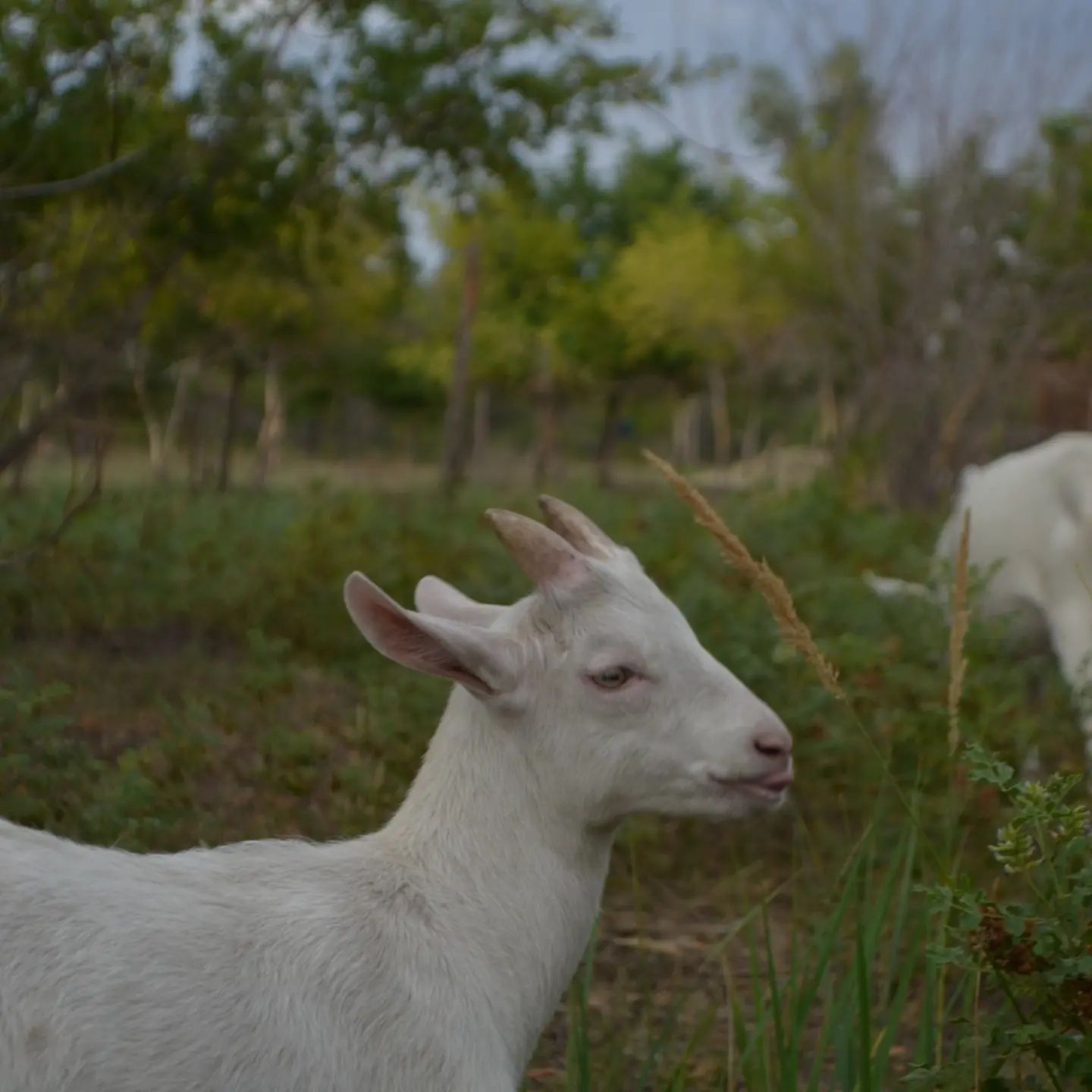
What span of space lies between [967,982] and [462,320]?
13956 mm

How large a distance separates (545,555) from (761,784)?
57 centimetres

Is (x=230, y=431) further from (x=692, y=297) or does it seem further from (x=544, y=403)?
(x=544, y=403)

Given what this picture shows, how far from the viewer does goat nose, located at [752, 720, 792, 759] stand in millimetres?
2891

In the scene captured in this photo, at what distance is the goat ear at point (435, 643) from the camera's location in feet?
9.06

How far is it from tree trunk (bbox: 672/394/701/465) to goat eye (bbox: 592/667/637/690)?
4173 centimetres

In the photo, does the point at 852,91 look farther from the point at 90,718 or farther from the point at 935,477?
the point at 90,718

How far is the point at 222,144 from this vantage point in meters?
6.70

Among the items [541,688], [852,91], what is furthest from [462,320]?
[541,688]

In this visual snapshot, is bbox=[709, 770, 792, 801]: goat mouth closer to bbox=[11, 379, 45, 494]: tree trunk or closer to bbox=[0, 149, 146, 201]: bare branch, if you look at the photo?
bbox=[0, 149, 146, 201]: bare branch

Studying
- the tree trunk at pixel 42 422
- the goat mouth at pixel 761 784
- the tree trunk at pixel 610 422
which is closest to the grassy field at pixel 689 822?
the goat mouth at pixel 761 784

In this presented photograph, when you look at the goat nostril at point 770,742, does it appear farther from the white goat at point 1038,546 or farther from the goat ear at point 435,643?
the white goat at point 1038,546

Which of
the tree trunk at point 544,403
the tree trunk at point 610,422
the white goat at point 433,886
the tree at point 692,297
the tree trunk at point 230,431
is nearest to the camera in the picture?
the white goat at point 433,886

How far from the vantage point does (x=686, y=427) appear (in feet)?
161

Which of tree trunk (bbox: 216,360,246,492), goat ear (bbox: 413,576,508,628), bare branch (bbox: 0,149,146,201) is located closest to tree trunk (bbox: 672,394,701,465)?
tree trunk (bbox: 216,360,246,492)
